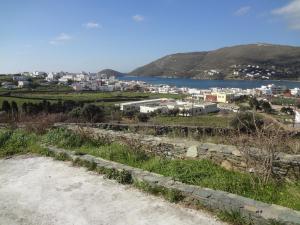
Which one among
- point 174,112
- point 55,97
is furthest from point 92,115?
point 55,97

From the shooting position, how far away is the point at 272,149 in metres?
5.09

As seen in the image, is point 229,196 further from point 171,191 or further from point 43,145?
point 43,145

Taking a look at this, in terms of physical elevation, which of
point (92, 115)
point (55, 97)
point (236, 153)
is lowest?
point (55, 97)

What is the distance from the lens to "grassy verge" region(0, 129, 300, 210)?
464cm

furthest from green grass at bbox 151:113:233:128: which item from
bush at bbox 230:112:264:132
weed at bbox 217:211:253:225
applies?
weed at bbox 217:211:253:225

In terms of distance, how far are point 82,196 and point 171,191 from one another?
1.31 metres

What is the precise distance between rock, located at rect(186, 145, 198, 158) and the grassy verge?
237mm

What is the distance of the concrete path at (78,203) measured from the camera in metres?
4.15

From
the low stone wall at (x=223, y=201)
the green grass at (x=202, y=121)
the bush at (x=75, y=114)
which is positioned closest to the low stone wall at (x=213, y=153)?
the low stone wall at (x=223, y=201)

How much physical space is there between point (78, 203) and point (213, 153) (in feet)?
8.42

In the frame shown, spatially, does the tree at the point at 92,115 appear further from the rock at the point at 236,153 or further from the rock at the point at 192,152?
the rock at the point at 236,153

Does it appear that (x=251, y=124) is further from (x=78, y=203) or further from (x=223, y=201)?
(x=78, y=203)

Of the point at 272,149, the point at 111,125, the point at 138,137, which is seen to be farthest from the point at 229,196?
the point at 111,125

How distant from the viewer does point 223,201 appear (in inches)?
164
